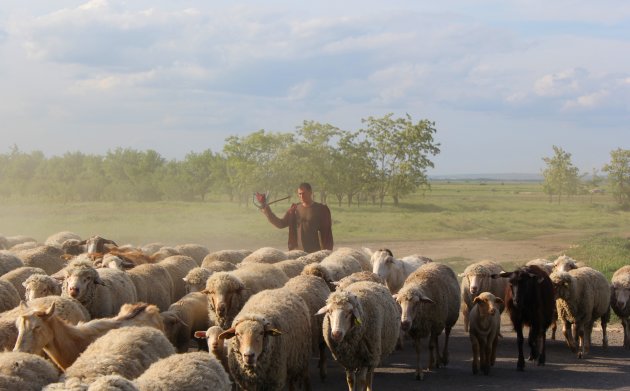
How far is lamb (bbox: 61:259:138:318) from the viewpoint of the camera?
960 cm

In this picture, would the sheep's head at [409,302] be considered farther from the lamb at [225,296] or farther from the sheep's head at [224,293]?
the sheep's head at [224,293]

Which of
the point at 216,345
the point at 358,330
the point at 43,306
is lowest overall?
the point at 216,345

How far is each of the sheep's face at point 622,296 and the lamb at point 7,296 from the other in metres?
10.8

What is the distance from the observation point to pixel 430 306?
11773 mm

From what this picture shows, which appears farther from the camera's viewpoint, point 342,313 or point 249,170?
point 249,170

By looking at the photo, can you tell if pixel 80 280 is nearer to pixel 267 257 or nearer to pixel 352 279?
pixel 352 279

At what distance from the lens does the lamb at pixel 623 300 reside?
13.7 m

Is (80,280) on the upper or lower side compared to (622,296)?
upper

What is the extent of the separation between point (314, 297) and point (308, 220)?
5419mm

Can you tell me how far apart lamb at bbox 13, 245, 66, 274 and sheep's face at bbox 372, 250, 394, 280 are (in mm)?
5895

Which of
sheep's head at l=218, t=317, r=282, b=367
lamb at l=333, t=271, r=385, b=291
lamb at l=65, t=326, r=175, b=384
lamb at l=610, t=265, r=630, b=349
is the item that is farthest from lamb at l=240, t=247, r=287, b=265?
lamb at l=65, t=326, r=175, b=384

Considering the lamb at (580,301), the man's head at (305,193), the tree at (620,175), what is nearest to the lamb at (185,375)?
the lamb at (580,301)

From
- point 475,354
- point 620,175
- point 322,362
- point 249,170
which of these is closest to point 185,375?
point 322,362

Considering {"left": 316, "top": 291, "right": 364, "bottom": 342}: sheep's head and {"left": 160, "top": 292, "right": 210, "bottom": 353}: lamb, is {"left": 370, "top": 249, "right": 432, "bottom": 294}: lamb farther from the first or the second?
{"left": 316, "top": 291, "right": 364, "bottom": 342}: sheep's head
